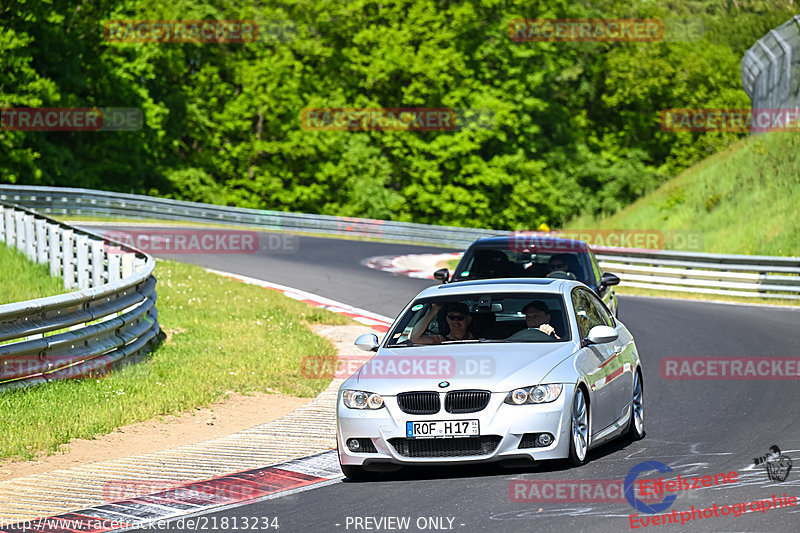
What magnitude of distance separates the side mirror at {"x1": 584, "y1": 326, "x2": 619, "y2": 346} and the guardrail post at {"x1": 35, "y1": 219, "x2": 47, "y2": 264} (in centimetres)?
1486

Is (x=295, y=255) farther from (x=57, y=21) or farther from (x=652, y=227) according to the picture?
(x=57, y=21)

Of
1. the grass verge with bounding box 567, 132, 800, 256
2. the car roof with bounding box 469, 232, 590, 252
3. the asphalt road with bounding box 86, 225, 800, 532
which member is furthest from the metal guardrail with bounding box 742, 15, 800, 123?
the car roof with bounding box 469, 232, 590, 252

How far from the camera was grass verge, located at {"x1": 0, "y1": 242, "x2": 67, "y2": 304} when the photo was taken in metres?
19.1

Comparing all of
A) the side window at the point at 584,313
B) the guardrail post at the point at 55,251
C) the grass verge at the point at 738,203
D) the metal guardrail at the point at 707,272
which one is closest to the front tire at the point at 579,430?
the side window at the point at 584,313

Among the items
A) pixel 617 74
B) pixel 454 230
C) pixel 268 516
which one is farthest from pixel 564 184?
pixel 268 516

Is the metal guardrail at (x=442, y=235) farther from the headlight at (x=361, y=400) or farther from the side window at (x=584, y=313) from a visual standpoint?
the headlight at (x=361, y=400)

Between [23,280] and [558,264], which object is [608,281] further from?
[23,280]

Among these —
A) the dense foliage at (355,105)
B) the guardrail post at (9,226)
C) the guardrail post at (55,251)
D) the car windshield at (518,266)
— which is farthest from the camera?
the dense foliage at (355,105)

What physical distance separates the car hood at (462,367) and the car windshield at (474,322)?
1.04 feet

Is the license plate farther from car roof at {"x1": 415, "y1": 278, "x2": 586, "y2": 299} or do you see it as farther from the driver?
car roof at {"x1": 415, "y1": 278, "x2": 586, "y2": 299}

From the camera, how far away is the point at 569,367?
8.88 m

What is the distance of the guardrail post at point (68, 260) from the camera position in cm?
2044

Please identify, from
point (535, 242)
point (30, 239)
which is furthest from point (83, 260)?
point (535, 242)

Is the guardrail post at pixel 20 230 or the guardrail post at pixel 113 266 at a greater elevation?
the guardrail post at pixel 113 266
